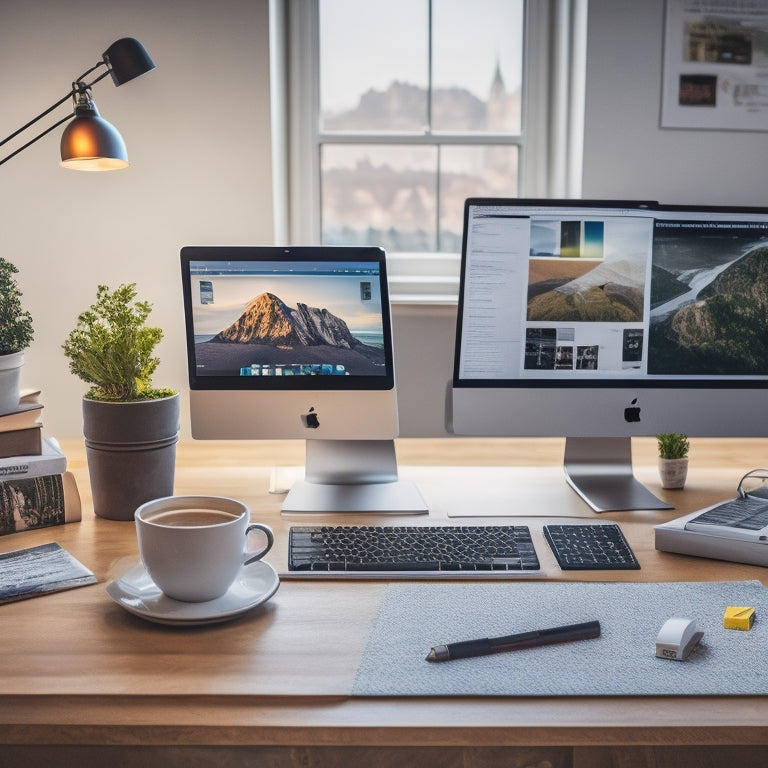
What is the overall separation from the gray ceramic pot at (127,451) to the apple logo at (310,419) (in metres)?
0.22

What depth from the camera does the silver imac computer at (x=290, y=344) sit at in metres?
1.36

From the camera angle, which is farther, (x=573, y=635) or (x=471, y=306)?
(x=471, y=306)

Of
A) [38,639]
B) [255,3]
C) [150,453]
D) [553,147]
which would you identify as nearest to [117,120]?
[255,3]

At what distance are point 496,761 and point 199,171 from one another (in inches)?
86.3

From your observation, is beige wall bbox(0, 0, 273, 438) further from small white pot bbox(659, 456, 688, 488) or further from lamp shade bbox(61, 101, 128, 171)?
small white pot bbox(659, 456, 688, 488)

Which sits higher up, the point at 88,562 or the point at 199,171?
the point at 199,171

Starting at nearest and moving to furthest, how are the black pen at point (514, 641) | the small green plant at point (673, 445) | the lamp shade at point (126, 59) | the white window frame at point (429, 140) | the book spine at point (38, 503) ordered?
1. the black pen at point (514, 641)
2. the book spine at point (38, 503)
3. the small green plant at point (673, 445)
4. the lamp shade at point (126, 59)
5. the white window frame at point (429, 140)

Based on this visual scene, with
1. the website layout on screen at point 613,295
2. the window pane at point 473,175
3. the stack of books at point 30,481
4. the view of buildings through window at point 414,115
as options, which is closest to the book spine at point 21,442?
the stack of books at point 30,481

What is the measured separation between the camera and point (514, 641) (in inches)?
33.1

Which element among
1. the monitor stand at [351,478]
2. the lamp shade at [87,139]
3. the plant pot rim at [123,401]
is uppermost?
the lamp shade at [87,139]

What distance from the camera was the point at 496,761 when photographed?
77cm

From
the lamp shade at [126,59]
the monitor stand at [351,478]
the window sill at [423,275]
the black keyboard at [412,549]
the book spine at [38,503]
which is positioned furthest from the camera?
the window sill at [423,275]

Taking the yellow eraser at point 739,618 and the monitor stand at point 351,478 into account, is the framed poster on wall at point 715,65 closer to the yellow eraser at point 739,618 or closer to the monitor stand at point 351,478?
the monitor stand at point 351,478

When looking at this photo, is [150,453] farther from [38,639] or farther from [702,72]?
[702,72]
